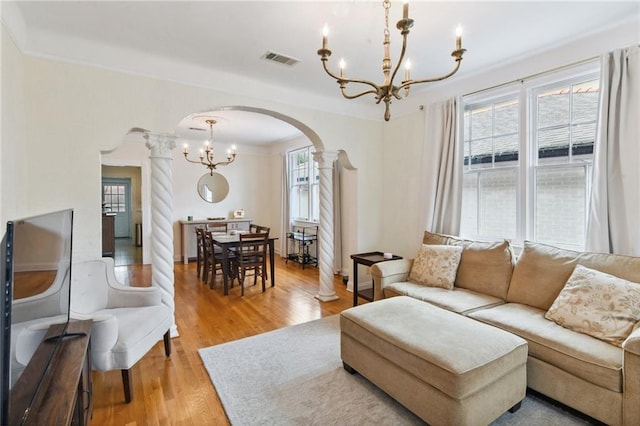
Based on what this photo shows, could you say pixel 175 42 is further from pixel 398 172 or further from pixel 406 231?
pixel 406 231

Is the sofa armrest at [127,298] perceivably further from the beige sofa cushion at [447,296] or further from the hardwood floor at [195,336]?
the beige sofa cushion at [447,296]

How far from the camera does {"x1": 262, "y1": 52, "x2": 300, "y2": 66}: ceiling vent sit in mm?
2882

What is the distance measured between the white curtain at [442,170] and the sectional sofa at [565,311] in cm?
61

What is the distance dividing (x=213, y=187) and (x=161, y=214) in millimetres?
4148

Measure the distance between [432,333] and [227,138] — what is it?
584cm

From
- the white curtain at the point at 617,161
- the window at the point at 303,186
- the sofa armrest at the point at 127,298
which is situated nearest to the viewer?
the white curtain at the point at 617,161

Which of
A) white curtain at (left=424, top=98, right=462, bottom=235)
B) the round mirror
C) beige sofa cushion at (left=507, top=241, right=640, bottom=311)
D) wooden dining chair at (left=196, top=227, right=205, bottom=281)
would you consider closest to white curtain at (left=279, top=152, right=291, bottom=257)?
the round mirror

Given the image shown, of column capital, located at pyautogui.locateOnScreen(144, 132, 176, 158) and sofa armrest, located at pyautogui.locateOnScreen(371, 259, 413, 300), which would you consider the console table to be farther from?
sofa armrest, located at pyautogui.locateOnScreen(371, 259, 413, 300)

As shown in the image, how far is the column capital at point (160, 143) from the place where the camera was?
9.74ft

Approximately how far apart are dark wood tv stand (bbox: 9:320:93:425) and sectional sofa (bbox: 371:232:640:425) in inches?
95.9

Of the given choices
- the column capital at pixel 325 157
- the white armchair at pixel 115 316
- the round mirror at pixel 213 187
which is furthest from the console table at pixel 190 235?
the white armchair at pixel 115 316

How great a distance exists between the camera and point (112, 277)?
2.60 m

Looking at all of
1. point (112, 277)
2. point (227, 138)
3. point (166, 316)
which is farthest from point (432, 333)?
point (227, 138)

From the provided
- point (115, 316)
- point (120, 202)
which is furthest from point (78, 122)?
point (120, 202)
